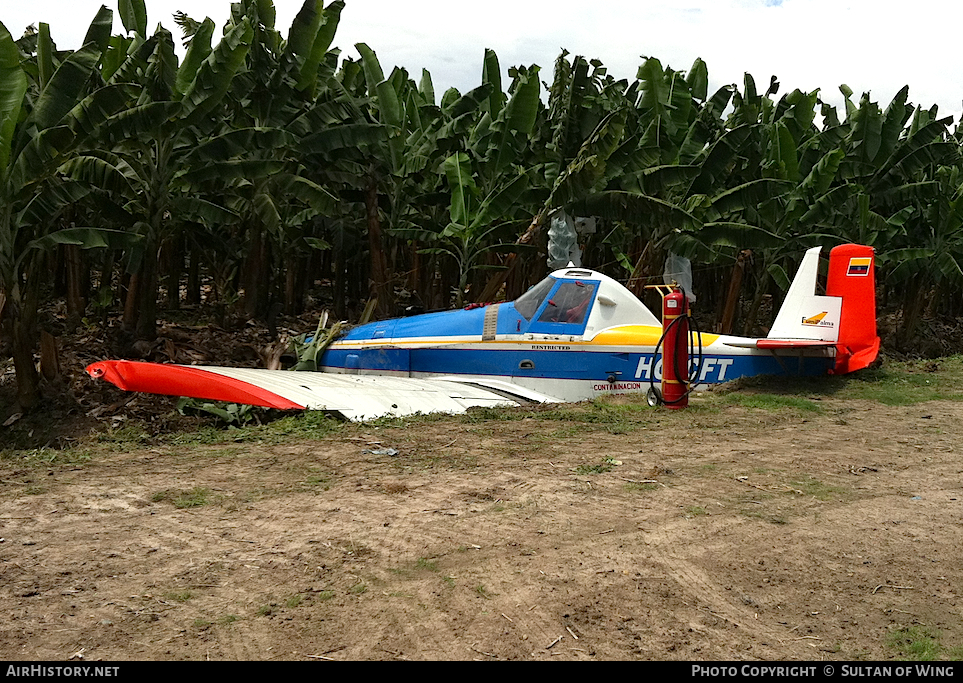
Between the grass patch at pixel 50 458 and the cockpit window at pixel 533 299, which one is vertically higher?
the cockpit window at pixel 533 299

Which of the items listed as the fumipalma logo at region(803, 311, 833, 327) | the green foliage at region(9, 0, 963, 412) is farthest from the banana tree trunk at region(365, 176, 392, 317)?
the fumipalma logo at region(803, 311, 833, 327)

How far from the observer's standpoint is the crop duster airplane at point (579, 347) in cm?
935

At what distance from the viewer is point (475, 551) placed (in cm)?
400

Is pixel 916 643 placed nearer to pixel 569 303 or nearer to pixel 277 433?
pixel 277 433

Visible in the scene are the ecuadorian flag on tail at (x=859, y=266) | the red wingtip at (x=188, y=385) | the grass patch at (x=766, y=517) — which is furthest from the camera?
the ecuadorian flag on tail at (x=859, y=266)

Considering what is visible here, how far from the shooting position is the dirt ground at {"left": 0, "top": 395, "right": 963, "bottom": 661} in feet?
9.96

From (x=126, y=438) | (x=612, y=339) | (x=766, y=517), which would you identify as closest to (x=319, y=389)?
(x=126, y=438)

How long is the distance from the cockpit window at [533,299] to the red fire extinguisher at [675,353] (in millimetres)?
1582

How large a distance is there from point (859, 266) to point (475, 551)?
841 centimetres

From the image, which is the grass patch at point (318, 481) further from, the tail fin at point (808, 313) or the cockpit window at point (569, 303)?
the tail fin at point (808, 313)

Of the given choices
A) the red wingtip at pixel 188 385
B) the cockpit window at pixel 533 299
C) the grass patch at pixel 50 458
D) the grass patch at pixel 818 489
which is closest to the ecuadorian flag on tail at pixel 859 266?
the cockpit window at pixel 533 299

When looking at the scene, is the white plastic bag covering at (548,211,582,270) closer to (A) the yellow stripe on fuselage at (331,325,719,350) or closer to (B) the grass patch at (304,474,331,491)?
(A) the yellow stripe on fuselage at (331,325,719,350)

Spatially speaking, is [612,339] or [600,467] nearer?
[600,467]
